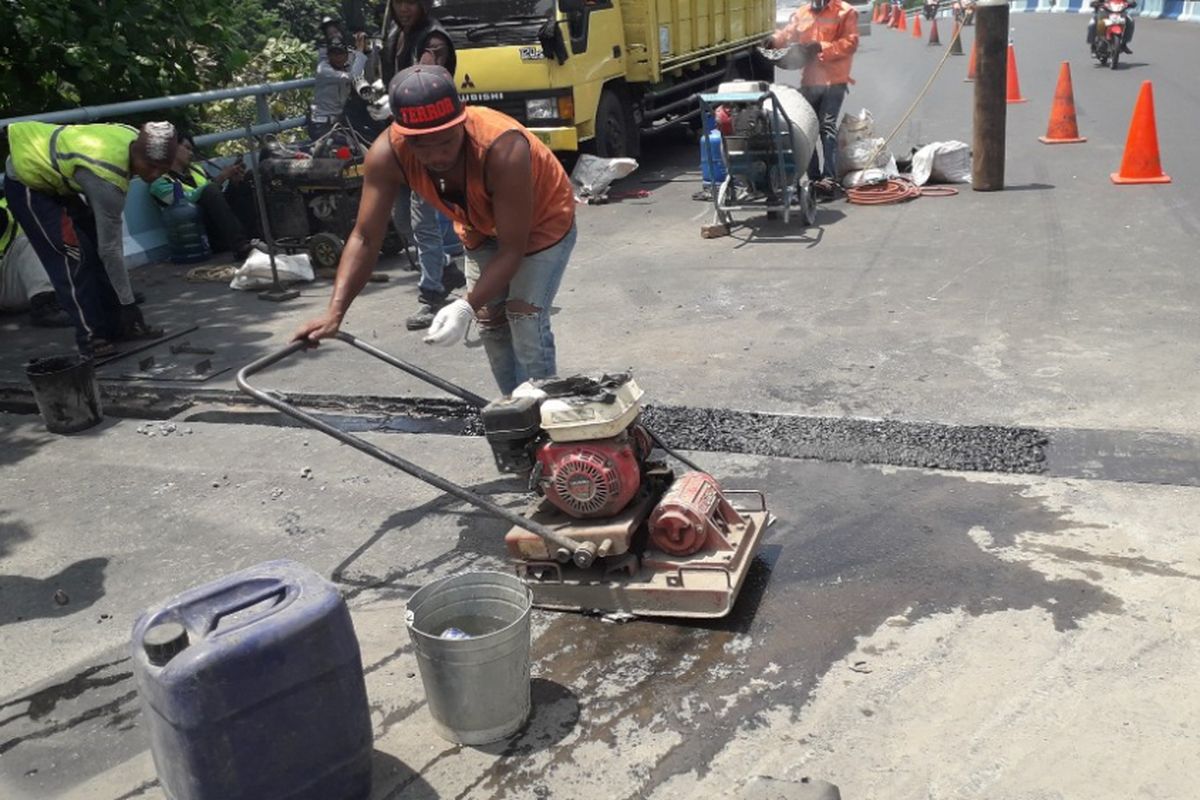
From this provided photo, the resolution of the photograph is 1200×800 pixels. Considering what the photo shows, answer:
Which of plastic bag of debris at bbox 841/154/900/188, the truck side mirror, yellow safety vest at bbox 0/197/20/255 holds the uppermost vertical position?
the truck side mirror

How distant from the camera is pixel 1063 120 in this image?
12.2 meters

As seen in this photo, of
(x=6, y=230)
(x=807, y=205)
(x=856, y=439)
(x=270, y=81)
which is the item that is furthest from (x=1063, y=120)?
(x=270, y=81)

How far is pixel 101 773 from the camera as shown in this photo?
3352 millimetres

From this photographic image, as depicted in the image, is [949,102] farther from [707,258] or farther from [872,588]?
[872,588]

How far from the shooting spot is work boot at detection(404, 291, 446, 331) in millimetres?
7512

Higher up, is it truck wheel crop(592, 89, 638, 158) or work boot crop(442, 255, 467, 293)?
truck wheel crop(592, 89, 638, 158)

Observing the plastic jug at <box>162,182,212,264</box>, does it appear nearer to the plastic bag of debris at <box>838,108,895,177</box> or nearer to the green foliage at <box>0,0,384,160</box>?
the green foliage at <box>0,0,384,160</box>

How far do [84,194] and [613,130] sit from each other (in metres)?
6.24

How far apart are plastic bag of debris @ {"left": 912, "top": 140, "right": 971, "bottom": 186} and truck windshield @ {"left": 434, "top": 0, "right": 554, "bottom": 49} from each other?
145 inches

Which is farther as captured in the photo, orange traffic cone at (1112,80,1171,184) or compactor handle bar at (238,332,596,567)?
orange traffic cone at (1112,80,1171,184)

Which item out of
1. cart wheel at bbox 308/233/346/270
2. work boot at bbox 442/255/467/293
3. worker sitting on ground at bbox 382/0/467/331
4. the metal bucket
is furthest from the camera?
cart wheel at bbox 308/233/346/270

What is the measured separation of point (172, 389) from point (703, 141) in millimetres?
5350

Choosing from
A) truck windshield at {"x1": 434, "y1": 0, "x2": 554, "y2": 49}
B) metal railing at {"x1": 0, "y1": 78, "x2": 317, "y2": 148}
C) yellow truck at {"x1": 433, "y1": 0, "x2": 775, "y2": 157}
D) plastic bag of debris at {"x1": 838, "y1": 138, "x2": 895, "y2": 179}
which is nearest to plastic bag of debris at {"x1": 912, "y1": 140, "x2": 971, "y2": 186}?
plastic bag of debris at {"x1": 838, "y1": 138, "x2": 895, "y2": 179}

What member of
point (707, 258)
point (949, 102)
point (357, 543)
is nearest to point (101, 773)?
→ point (357, 543)
